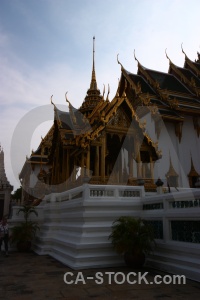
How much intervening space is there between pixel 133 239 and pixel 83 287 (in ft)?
5.27

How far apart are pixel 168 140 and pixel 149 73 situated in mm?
7799

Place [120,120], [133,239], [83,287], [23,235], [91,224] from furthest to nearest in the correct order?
1. [23,235]
2. [120,120]
3. [91,224]
4. [133,239]
5. [83,287]

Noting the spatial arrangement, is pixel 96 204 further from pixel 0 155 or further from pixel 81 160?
pixel 0 155

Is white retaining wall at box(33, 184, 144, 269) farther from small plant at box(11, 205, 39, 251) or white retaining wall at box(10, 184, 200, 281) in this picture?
small plant at box(11, 205, 39, 251)

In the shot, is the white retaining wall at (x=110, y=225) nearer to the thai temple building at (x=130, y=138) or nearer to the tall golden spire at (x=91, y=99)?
the thai temple building at (x=130, y=138)

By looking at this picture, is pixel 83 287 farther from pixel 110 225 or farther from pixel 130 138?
pixel 130 138

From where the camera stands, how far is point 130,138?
945cm

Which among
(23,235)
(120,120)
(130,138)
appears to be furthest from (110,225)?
(23,235)

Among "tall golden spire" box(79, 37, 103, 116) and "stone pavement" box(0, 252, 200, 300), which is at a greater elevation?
"tall golden spire" box(79, 37, 103, 116)

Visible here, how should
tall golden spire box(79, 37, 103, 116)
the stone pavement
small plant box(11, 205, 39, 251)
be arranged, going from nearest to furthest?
1. the stone pavement
2. small plant box(11, 205, 39, 251)
3. tall golden spire box(79, 37, 103, 116)

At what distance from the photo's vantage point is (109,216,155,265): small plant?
5.49 meters

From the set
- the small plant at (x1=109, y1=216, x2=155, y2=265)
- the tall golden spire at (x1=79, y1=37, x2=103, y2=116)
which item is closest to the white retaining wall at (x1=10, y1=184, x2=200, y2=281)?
the small plant at (x1=109, y1=216, x2=155, y2=265)

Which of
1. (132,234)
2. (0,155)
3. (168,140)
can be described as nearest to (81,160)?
(132,234)

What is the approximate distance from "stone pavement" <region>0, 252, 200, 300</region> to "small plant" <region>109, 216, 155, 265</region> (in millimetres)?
379
